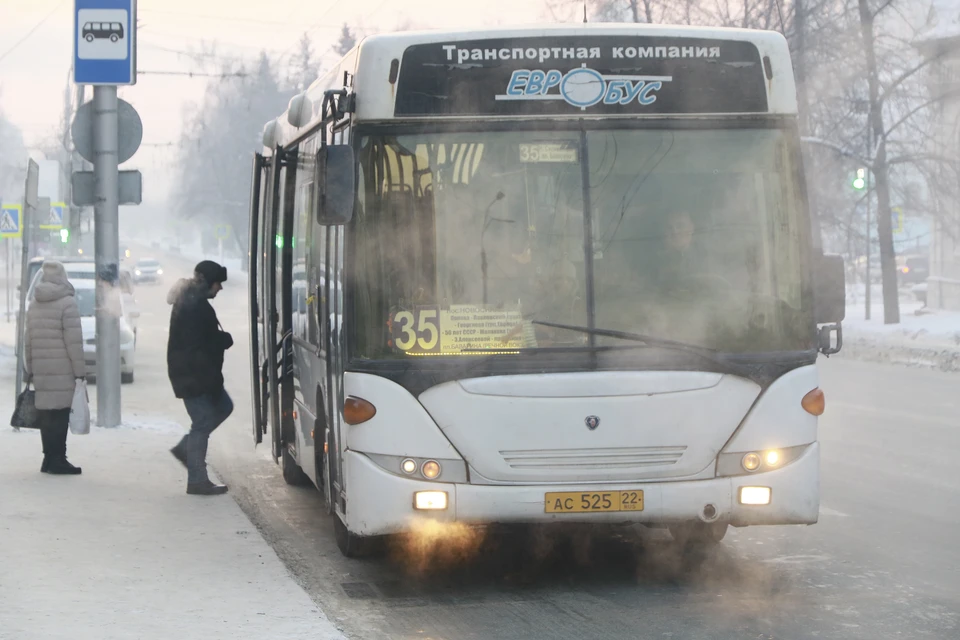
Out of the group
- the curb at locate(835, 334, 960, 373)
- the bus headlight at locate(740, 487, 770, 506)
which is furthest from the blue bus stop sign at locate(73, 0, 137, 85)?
the curb at locate(835, 334, 960, 373)

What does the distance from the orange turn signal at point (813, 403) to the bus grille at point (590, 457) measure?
2.20 ft

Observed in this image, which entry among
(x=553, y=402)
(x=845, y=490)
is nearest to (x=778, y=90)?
(x=553, y=402)

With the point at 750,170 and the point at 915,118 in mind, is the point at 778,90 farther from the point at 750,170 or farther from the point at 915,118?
the point at 915,118

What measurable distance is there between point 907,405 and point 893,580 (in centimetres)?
987

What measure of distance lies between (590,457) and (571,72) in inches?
75.5

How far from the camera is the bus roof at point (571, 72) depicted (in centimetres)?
728

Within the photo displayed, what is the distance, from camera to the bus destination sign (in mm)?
7301

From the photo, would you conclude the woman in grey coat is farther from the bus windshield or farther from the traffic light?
the traffic light


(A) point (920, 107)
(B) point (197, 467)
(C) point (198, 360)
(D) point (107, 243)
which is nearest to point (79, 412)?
(B) point (197, 467)

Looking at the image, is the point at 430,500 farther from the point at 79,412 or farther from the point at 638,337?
the point at 79,412

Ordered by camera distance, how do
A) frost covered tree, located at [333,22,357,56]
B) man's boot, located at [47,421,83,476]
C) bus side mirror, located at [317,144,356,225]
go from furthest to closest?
frost covered tree, located at [333,22,357,56] < man's boot, located at [47,421,83,476] < bus side mirror, located at [317,144,356,225]

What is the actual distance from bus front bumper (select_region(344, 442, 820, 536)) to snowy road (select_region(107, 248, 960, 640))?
391mm

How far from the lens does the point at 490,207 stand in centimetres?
717

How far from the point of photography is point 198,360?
10.2 metres
